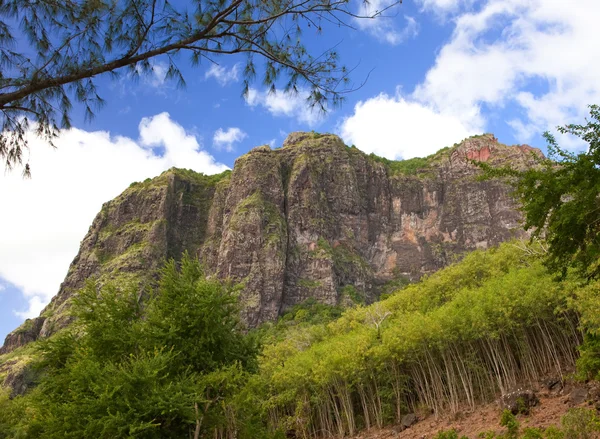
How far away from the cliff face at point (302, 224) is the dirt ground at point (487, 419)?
214 feet

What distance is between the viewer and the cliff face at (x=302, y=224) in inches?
4252

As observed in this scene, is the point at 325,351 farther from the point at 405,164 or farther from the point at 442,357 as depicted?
the point at 405,164

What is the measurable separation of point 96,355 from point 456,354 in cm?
2839

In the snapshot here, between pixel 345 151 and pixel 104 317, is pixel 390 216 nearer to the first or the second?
pixel 345 151

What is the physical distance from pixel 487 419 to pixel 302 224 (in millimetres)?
89795

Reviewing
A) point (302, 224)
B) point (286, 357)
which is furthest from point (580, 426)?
point (302, 224)

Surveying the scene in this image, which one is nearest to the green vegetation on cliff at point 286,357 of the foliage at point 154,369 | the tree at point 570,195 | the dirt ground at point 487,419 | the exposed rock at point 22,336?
the foliage at point 154,369

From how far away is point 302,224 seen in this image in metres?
118

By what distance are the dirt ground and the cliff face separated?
65.2m

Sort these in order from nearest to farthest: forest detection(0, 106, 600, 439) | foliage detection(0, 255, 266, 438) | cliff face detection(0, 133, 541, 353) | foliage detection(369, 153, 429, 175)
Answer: forest detection(0, 106, 600, 439) → foliage detection(0, 255, 266, 438) → cliff face detection(0, 133, 541, 353) → foliage detection(369, 153, 429, 175)

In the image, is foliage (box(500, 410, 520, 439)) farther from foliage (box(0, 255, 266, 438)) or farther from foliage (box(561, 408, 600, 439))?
foliage (box(0, 255, 266, 438))

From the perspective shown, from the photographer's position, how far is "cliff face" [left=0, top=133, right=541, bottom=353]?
108 meters

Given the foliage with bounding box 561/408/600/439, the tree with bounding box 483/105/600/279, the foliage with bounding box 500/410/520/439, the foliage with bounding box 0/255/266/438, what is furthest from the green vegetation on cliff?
the tree with bounding box 483/105/600/279

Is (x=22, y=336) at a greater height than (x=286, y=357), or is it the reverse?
(x=22, y=336)
